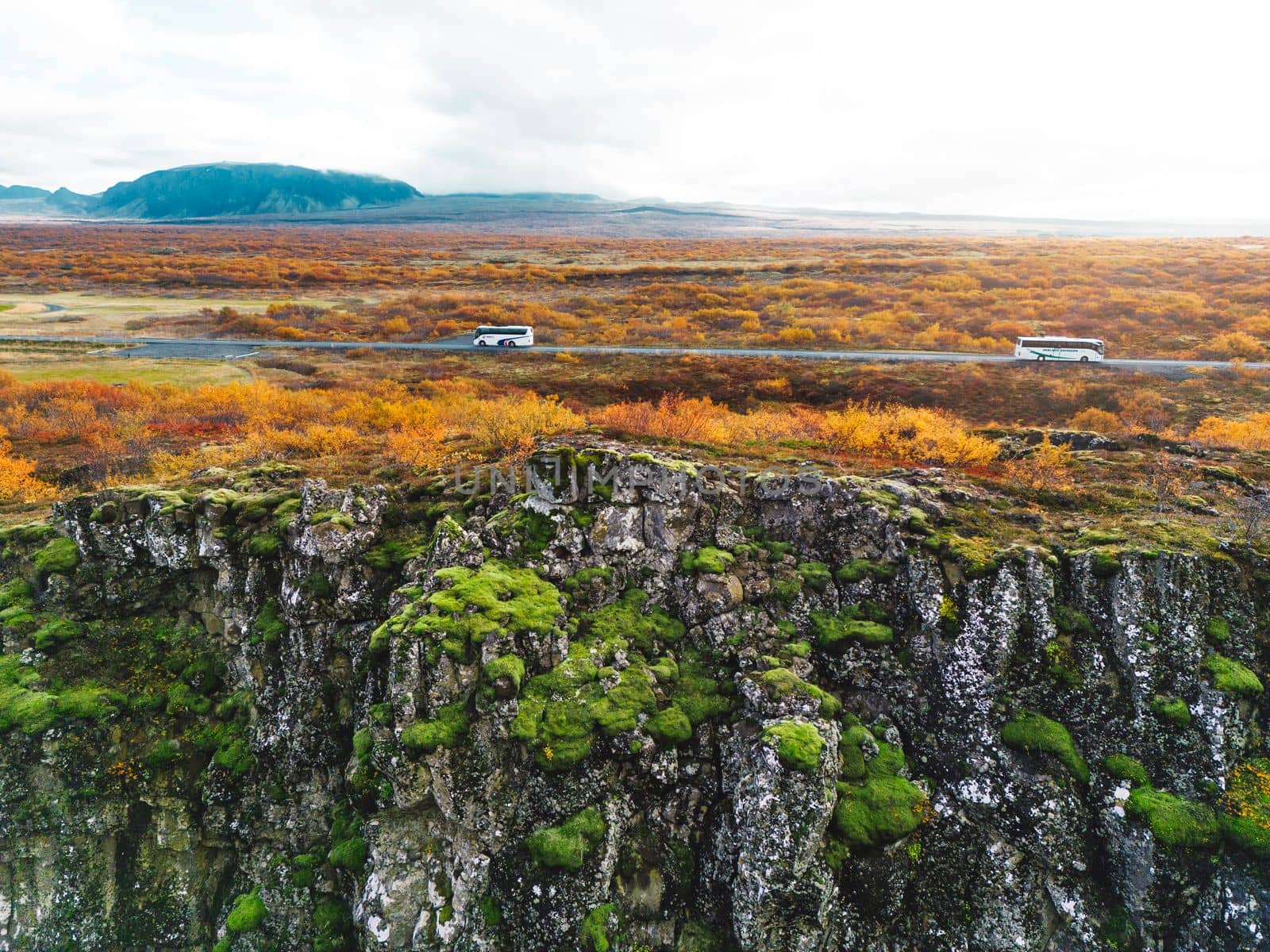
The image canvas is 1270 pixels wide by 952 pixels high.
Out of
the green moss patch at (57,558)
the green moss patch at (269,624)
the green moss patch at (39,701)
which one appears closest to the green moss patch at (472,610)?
the green moss patch at (269,624)

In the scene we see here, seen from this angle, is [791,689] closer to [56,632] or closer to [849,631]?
[849,631]

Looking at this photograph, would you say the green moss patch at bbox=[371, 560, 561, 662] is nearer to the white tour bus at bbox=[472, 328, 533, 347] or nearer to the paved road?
the paved road

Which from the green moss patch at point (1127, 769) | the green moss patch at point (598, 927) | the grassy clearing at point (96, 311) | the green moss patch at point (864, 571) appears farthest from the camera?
the grassy clearing at point (96, 311)

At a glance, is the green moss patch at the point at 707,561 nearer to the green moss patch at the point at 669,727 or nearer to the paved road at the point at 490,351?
the green moss patch at the point at 669,727

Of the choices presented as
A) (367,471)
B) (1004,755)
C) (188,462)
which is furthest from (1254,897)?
(188,462)

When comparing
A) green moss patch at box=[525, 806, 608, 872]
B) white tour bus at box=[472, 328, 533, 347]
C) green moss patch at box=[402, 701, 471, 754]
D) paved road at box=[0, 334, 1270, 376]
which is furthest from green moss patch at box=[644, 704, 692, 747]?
white tour bus at box=[472, 328, 533, 347]

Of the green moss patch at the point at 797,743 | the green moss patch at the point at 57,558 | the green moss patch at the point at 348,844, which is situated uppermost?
the green moss patch at the point at 57,558
